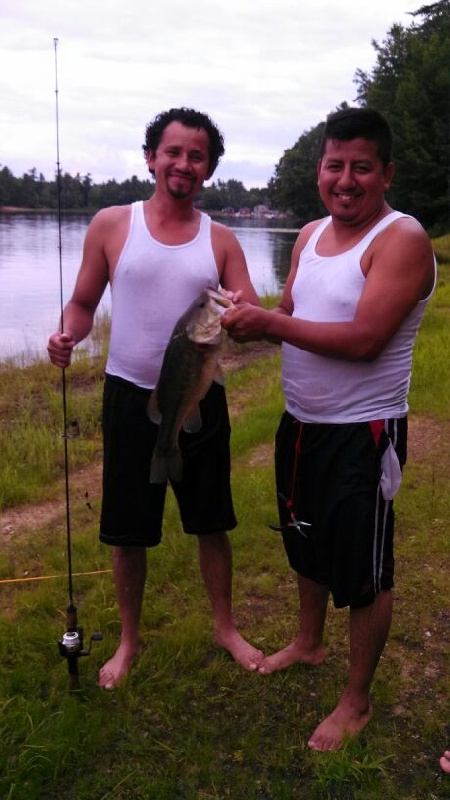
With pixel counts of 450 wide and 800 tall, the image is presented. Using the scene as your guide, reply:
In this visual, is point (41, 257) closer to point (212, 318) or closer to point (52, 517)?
point (52, 517)

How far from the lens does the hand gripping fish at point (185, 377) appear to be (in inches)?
98.7

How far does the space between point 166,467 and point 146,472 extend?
155mm

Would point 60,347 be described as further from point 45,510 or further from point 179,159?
point 45,510

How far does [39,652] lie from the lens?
10.5 ft

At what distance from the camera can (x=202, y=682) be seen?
10.1ft

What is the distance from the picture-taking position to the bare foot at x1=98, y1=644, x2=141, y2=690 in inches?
119

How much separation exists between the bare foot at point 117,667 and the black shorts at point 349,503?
1.05 metres

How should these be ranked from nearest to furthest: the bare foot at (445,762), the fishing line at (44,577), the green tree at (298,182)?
the bare foot at (445,762) → the fishing line at (44,577) → the green tree at (298,182)

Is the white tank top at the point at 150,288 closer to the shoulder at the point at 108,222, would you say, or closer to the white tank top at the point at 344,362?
the shoulder at the point at 108,222

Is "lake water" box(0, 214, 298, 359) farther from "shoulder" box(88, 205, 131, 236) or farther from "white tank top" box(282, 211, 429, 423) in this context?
"white tank top" box(282, 211, 429, 423)

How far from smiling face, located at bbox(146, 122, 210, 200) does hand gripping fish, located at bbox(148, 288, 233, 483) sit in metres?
0.54

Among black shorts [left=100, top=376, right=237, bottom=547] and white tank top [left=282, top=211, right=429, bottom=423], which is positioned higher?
white tank top [left=282, top=211, right=429, bottom=423]

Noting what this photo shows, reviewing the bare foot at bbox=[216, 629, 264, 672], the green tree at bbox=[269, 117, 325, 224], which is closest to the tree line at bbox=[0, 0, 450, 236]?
the green tree at bbox=[269, 117, 325, 224]

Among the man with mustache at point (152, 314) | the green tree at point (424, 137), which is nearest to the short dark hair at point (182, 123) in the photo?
the man with mustache at point (152, 314)
